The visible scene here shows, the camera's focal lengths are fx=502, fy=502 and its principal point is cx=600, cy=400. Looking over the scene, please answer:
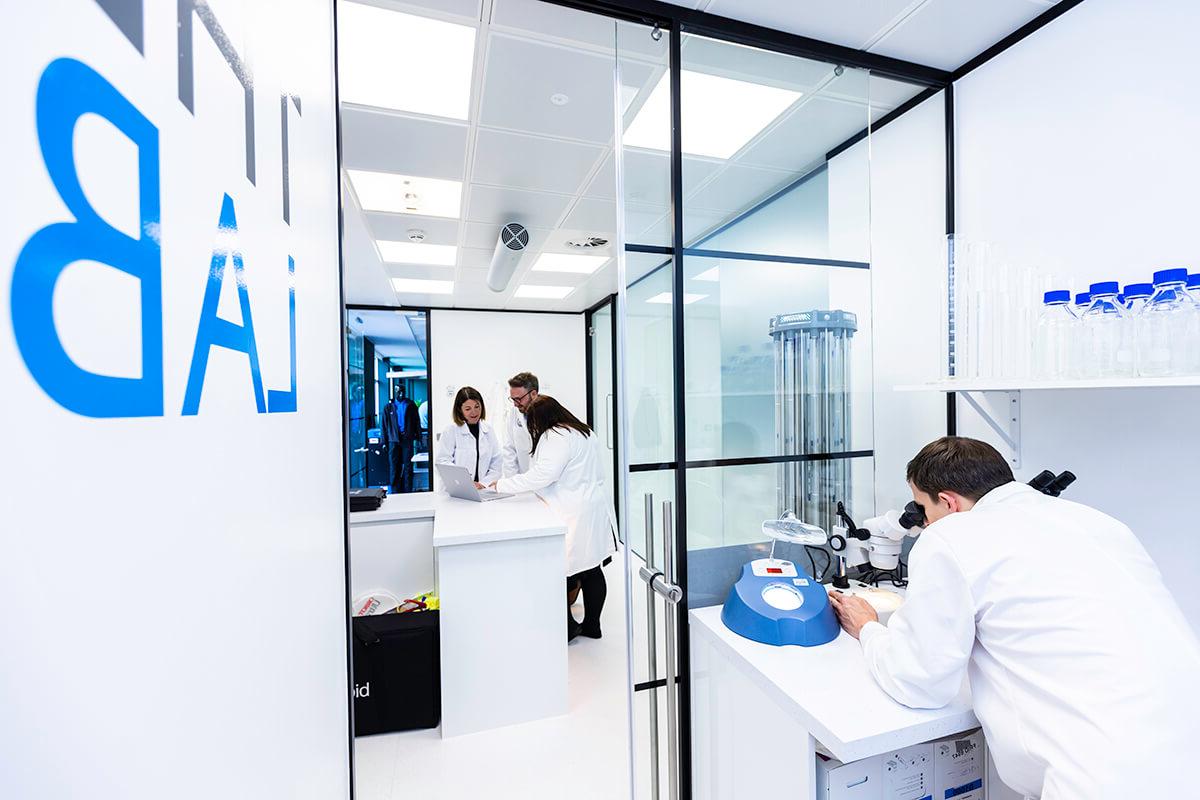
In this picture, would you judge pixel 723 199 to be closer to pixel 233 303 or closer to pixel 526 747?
pixel 233 303

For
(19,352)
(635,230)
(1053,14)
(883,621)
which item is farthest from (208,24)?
(1053,14)

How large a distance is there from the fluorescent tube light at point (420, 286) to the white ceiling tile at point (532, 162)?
7.26 feet

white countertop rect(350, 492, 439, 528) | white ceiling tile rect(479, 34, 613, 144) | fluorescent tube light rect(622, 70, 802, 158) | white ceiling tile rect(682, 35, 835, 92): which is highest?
white ceiling tile rect(479, 34, 613, 144)

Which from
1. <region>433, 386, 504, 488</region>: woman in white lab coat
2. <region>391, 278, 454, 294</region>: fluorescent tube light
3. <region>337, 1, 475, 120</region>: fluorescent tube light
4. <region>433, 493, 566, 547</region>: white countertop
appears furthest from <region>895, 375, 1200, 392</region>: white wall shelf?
<region>391, 278, 454, 294</region>: fluorescent tube light

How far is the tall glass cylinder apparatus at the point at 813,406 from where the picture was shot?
1.67m

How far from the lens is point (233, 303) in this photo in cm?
37

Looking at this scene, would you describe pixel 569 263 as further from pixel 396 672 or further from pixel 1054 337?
pixel 1054 337

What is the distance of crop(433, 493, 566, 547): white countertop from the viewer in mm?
2145

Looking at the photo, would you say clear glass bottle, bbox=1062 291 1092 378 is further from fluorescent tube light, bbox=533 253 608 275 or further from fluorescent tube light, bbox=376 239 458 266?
fluorescent tube light, bbox=376 239 458 266

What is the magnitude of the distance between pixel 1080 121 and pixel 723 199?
1033 millimetres

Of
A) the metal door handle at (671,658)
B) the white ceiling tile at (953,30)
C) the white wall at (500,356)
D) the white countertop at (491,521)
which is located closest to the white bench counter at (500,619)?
the white countertop at (491,521)

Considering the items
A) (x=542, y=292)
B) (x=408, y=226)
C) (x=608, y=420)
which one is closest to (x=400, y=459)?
(x=608, y=420)

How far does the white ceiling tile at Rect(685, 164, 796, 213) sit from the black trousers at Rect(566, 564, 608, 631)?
6.87 feet

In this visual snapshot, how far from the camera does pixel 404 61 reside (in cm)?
166
